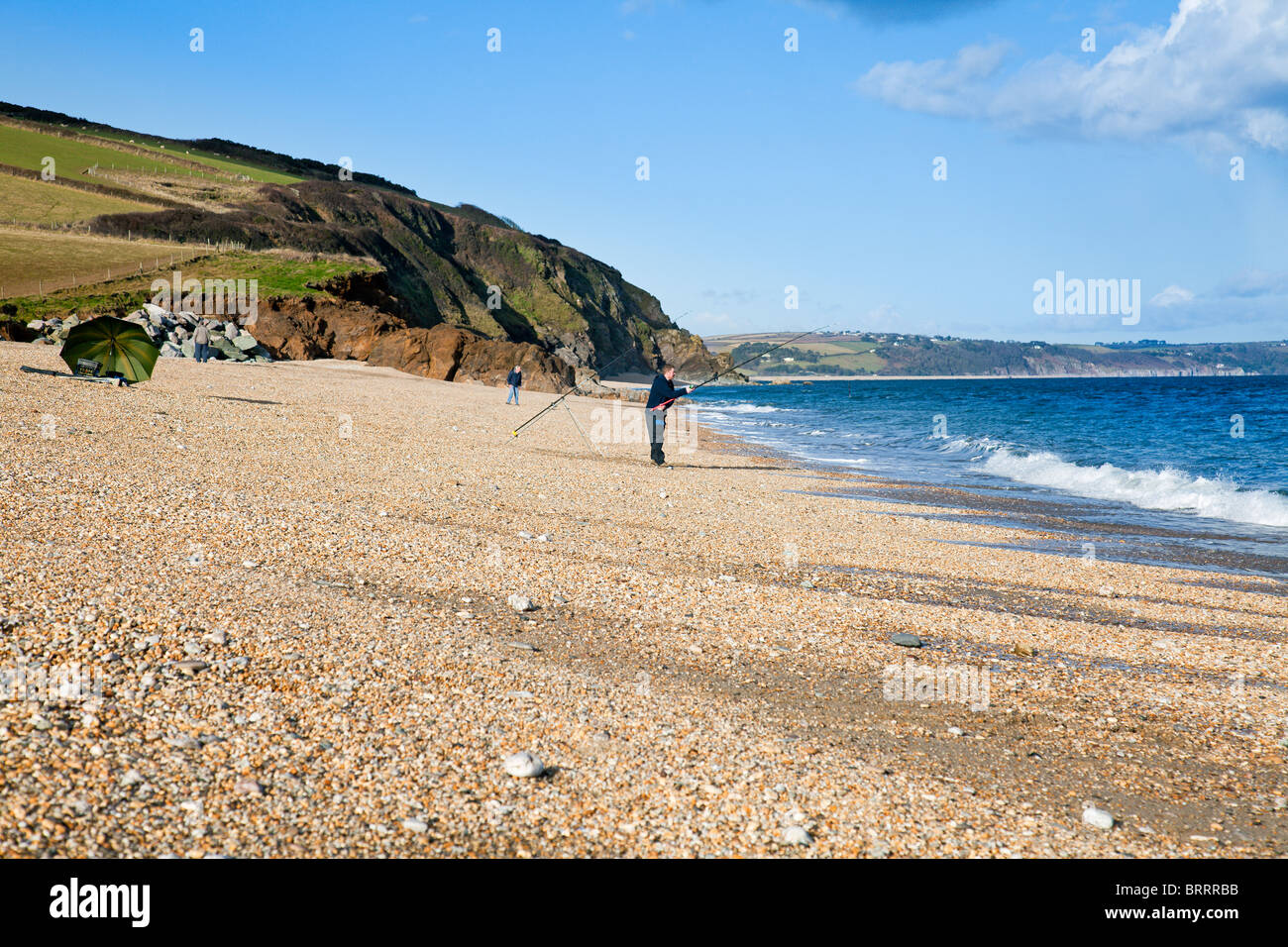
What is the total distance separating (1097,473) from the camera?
2145cm

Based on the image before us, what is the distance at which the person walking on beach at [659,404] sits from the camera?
17.5m

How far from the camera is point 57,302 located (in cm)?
3647

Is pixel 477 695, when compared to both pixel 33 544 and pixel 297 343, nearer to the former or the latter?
pixel 33 544

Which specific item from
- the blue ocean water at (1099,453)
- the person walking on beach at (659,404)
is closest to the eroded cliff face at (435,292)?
the person walking on beach at (659,404)

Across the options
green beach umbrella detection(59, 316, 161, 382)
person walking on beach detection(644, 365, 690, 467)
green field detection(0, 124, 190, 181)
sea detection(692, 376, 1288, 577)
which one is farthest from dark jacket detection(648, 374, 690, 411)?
green field detection(0, 124, 190, 181)

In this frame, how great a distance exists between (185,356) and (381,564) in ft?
91.5

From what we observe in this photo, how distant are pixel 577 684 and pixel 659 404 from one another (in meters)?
13.2

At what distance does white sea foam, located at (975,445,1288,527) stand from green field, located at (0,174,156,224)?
61161 mm

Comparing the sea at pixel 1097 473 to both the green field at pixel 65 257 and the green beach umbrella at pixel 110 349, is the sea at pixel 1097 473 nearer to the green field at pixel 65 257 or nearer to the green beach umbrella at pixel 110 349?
the green beach umbrella at pixel 110 349

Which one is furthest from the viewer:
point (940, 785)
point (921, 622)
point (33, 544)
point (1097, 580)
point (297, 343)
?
point (297, 343)

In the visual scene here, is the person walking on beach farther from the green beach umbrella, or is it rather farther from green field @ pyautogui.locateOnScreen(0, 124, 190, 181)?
green field @ pyautogui.locateOnScreen(0, 124, 190, 181)

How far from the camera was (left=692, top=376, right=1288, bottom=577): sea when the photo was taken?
12820mm
